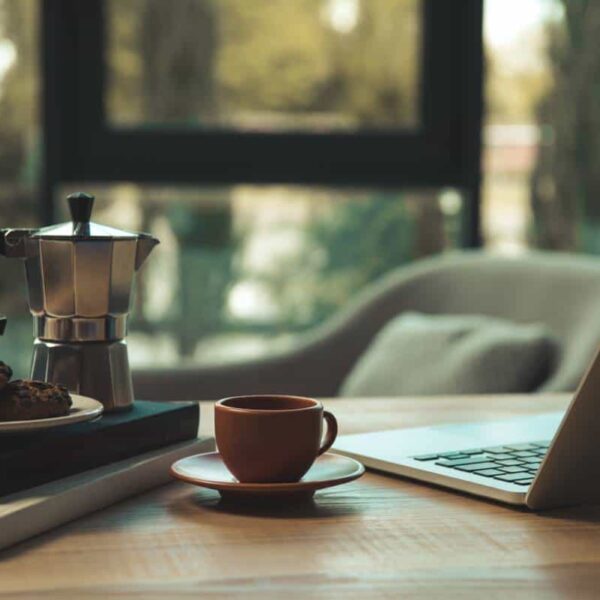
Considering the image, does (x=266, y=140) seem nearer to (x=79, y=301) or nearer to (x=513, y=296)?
(x=513, y=296)

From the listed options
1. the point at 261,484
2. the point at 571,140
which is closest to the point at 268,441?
the point at 261,484

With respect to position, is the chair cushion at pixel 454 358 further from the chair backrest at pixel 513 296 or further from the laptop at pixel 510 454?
the laptop at pixel 510 454

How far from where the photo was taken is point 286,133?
9.80 feet

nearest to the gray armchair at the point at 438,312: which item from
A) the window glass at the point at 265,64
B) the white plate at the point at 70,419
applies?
the window glass at the point at 265,64

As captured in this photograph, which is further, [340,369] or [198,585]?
[340,369]

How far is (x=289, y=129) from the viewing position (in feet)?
9.85

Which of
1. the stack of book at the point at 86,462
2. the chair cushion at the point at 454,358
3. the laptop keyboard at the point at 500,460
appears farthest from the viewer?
the chair cushion at the point at 454,358

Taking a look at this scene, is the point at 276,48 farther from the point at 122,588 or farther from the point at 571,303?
the point at 122,588

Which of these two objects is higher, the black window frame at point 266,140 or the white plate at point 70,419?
the black window frame at point 266,140

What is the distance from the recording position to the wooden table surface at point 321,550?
665 mm

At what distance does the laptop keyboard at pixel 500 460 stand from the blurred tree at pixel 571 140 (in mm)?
2171

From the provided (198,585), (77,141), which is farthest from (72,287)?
(77,141)

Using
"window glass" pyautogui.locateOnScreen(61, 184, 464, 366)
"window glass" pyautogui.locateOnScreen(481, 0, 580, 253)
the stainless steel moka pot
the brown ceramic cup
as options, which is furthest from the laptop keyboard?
"window glass" pyautogui.locateOnScreen(481, 0, 580, 253)

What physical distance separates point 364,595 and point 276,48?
2500 millimetres
